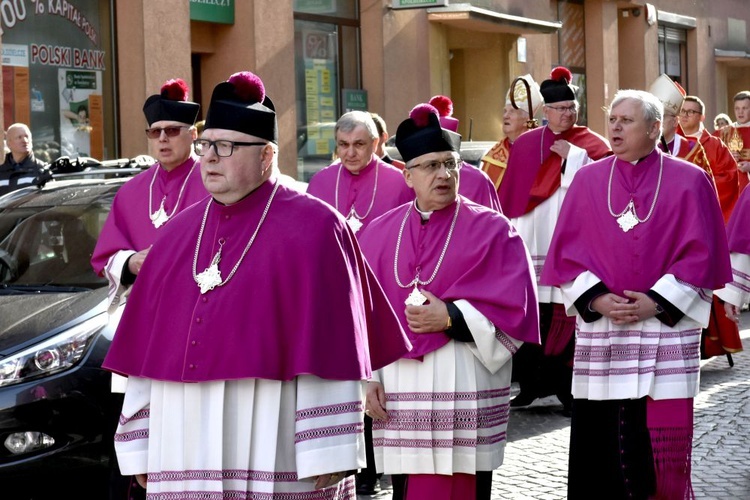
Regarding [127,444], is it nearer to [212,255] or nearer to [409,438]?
[212,255]

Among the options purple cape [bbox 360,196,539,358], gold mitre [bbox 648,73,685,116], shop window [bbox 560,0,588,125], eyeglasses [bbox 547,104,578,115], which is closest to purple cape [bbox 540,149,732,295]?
purple cape [bbox 360,196,539,358]

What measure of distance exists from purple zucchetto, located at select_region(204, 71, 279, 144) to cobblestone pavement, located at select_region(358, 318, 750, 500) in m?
3.45

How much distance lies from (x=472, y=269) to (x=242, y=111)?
5.53 feet

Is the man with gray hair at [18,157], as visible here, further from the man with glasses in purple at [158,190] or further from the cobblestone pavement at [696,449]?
the man with glasses in purple at [158,190]

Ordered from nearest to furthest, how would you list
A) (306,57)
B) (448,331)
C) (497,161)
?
(448,331) < (497,161) < (306,57)

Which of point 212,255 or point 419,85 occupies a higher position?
point 419,85

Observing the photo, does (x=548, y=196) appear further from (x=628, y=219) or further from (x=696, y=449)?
(x=628, y=219)

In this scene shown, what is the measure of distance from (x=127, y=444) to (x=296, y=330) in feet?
2.32

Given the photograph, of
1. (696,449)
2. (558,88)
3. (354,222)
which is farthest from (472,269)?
(558,88)

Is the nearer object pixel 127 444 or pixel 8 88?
pixel 127 444

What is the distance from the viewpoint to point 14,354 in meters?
7.24

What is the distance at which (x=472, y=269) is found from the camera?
6.38 metres

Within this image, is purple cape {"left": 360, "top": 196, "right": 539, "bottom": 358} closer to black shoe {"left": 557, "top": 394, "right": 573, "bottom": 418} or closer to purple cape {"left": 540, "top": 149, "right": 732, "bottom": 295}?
purple cape {"left": 540, "top": 149, "right": 732, "bottom": 295}

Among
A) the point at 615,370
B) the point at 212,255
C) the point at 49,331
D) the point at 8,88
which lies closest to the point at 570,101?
the point at 615,370
